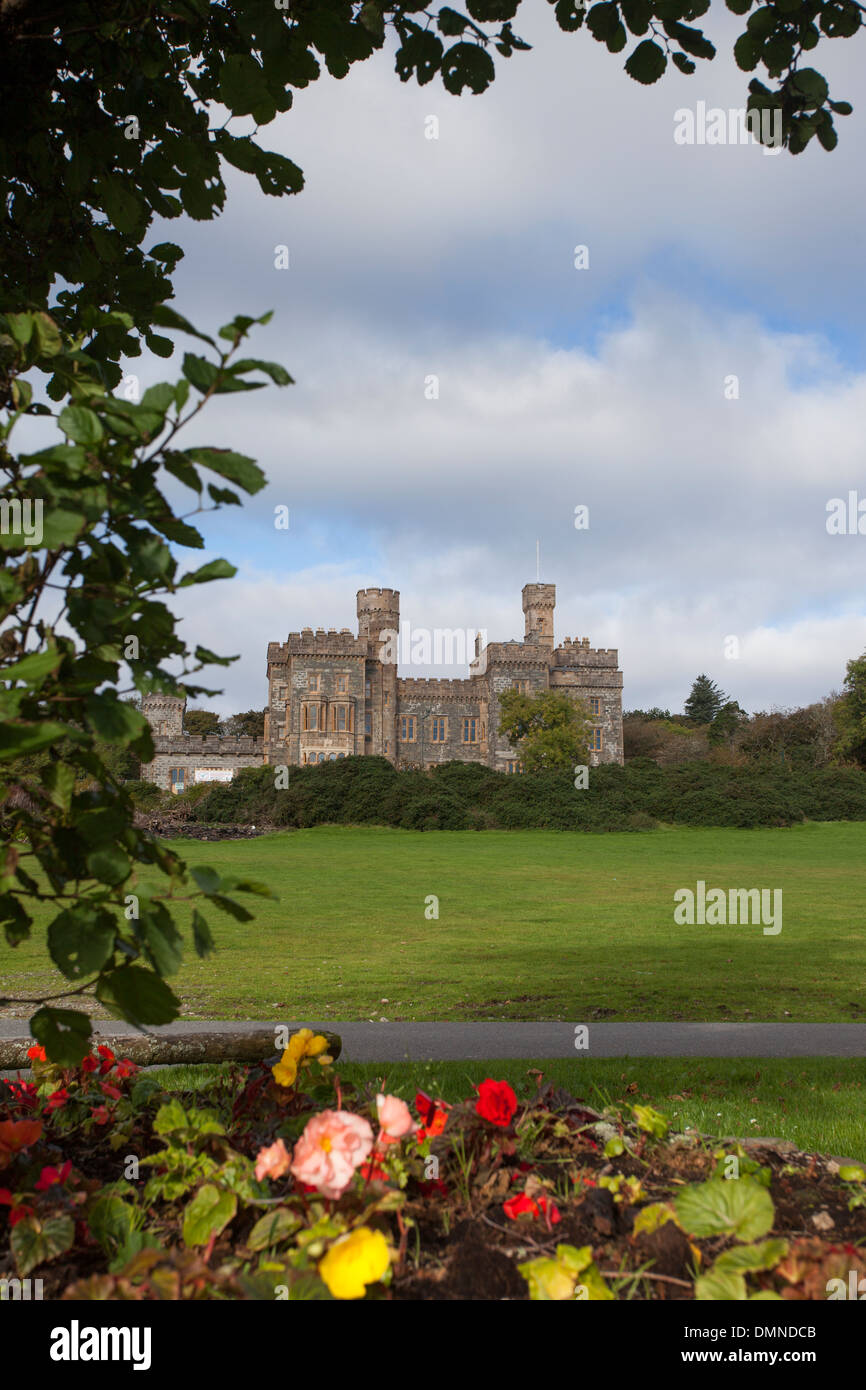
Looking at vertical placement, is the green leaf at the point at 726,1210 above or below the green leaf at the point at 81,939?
below

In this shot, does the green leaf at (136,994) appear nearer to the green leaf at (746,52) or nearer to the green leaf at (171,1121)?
the green leaf at (171,1121)

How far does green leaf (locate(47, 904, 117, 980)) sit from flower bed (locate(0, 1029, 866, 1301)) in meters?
0.62

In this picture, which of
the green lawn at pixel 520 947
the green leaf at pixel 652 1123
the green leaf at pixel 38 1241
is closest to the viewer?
the green leaf at pixel 38 1241

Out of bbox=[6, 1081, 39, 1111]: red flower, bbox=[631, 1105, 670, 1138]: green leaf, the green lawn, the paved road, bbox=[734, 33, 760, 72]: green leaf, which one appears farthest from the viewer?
the green lawn

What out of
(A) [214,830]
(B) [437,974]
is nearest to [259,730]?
(A) [214,830]

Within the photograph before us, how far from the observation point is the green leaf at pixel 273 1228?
2232mm

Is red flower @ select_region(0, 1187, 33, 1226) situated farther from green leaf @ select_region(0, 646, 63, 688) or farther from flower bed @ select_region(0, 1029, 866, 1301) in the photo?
green leaf @ select_region(0, 646, 63, 688)

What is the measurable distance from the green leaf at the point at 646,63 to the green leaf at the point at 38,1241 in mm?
4665

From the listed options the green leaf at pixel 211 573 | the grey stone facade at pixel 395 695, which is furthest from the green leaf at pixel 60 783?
the grey stone facade at pixel 395 695

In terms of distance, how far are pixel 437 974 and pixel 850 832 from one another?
102 feet

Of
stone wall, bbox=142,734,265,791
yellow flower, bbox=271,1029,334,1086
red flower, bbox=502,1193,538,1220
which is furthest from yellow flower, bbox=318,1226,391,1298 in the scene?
stone wall, bbox=142,734,265,791

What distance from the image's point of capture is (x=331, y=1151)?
2.13 meters

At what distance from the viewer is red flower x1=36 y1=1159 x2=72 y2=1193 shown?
2541 mm
